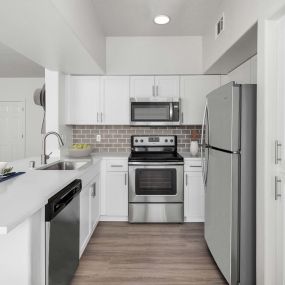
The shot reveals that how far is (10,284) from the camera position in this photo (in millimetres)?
1259

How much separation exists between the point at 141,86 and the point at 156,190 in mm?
1495

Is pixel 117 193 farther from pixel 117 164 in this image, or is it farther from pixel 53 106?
pixel 53 106

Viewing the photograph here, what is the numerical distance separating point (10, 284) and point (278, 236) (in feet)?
5.22

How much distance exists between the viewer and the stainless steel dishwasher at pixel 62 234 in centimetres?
146

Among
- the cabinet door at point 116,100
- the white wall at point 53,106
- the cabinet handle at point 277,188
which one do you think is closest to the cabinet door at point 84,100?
the cabinet door at point 116,100

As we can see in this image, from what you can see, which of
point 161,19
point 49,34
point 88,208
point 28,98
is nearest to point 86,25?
point 49,34

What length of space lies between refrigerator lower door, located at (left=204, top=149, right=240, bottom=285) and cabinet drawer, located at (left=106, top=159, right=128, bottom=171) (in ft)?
4.24

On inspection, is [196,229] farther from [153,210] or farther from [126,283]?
[126,283]

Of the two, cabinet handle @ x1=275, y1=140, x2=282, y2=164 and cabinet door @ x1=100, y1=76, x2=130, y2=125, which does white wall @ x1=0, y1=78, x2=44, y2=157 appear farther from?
cabinet handle @ x1=275, y1=140, x2=282, y2=164

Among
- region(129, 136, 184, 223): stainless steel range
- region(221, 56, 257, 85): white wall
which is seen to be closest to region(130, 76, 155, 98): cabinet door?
region(129, 136, 184, 223): stainless steel range

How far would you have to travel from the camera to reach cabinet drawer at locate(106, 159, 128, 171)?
3.36 meters

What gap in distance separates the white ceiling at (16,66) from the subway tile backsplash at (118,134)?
4.99ft

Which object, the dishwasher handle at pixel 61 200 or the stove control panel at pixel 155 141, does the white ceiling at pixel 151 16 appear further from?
the dishwasher handle at pixel 61 200

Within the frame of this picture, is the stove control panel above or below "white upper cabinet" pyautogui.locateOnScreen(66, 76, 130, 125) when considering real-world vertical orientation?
below
